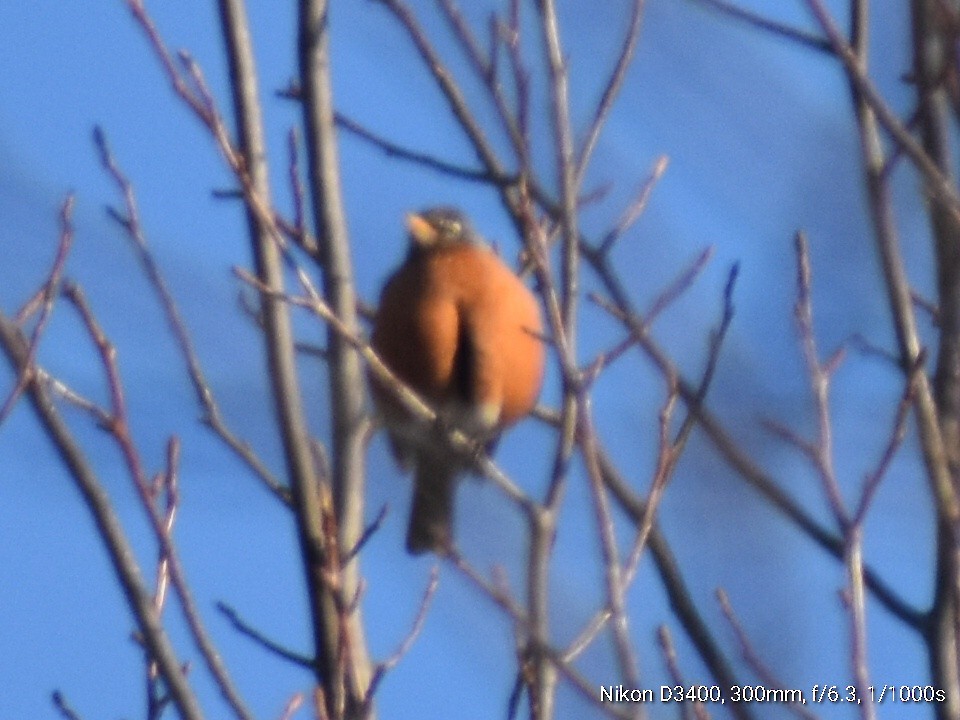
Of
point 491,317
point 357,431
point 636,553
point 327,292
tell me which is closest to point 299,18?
point 327,292

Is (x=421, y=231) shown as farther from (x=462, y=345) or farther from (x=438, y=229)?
(x=462, y=345)

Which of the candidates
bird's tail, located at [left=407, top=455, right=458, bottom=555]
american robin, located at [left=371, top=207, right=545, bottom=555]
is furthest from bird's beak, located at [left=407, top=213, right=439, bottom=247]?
bird's tail, located at [left=407, top=455, right=458, bottom=555]

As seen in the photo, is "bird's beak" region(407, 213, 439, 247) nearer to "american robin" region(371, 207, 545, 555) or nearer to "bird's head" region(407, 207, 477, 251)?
"bird's head" region(407, 207, 477, 251)

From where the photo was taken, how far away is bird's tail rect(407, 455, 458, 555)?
15.3 feet

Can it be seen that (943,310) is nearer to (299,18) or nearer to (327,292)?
(327,292)

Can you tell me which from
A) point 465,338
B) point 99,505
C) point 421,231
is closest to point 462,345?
point 465,338

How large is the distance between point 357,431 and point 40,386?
1.71ft

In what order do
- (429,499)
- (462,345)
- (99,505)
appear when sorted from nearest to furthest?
(99,505)
(462,345)
(429,499)

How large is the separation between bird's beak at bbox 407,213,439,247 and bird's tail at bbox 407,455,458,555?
64 centimetres

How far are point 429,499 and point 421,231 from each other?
795 millimetres

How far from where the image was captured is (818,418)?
2.42m

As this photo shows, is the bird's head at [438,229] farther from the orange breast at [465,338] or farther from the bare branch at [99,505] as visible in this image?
the bare branch at [99,505]

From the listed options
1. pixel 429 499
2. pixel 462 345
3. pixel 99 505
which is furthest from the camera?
pixel 429 499

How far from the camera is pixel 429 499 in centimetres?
480
